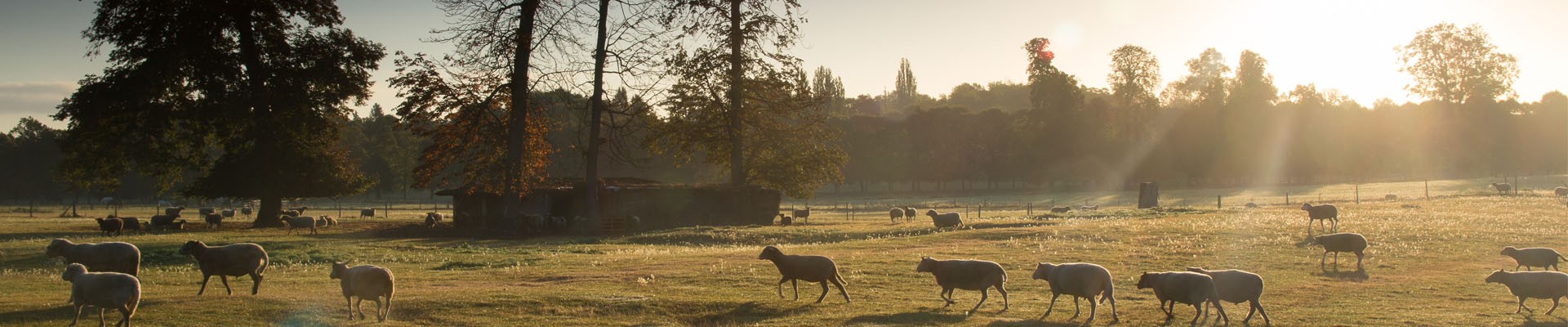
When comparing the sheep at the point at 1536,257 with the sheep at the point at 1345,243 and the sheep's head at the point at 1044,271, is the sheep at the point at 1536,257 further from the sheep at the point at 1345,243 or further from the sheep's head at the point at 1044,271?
the sheep's head at the point at 1044,271

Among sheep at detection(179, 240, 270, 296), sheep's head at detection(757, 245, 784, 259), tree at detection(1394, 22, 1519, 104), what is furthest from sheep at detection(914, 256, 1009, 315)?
tree at detection(1394, 22, 1519, 104)

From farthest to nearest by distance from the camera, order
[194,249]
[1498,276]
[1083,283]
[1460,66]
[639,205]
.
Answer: [1460,66] → [639,205] → [1498,276] → [194,249] → [1083,283]

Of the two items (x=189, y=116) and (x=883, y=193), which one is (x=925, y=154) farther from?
(x=189, y=116)

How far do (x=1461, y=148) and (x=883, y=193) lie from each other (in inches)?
2252

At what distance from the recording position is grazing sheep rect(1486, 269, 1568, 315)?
1675 cm

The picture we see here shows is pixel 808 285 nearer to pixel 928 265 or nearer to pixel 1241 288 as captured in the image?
pixel 928 265

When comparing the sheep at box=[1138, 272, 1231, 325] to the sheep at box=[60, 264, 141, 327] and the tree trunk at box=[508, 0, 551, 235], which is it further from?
the tree trunk at box=[508, 0, 551, 235]

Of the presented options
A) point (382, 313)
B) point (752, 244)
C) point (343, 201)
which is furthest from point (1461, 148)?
point (343, 201)

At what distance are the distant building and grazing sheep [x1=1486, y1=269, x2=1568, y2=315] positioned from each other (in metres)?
34.4

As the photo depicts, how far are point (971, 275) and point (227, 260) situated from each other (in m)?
12.9

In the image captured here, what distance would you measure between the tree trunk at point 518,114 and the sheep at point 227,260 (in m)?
20.6

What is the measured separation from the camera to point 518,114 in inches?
1523

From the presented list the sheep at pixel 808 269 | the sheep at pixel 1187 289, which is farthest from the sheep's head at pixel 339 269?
the sheep at pixel 1187 289

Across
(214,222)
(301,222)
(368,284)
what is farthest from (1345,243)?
(214,222)
